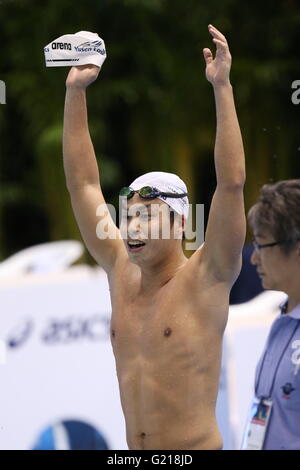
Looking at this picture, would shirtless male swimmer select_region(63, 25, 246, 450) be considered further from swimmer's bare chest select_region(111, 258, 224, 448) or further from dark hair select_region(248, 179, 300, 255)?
dark hair select_region(248, 179, 300, 255)

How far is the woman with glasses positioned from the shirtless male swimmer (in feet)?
1.10

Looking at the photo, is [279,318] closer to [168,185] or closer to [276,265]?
[276,265]

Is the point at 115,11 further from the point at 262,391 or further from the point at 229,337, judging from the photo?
the point at 262,391

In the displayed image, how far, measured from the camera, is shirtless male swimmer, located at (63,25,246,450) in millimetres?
2436

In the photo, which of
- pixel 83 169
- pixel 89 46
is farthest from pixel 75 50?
pixel 83 169

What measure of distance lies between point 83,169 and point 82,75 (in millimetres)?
280

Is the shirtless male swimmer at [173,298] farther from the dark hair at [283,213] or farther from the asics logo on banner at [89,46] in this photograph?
the dark hair at [283,213]

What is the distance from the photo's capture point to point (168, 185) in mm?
2639

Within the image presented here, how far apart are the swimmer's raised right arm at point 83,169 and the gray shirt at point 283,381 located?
0.61m

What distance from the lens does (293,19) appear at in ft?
13.8

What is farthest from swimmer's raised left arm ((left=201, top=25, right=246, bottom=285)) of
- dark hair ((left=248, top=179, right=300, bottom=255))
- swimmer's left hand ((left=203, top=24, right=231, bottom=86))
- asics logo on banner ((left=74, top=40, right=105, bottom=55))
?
dark hair ((left=248, top=179, right=300, bottom=255))

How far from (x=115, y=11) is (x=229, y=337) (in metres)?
2.04

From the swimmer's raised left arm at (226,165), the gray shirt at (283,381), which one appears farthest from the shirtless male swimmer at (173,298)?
the gray shirt at (283,381)

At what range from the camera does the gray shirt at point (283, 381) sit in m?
2.83
